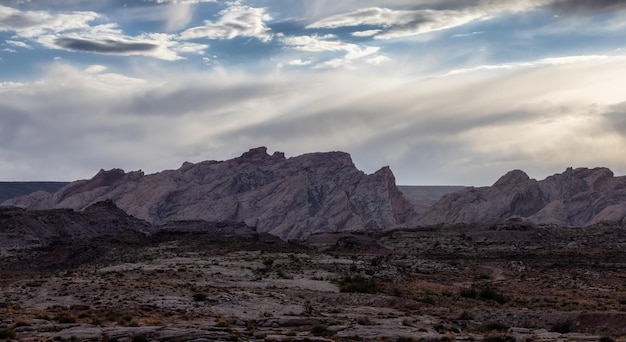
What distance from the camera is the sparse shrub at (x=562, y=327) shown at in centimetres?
3970

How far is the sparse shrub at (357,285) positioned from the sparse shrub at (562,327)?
20.9 m

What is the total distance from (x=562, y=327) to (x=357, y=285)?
23506 mm

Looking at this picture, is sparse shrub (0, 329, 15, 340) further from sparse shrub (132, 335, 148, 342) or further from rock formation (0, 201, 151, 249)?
rock formation (0, 201, 151, 249)

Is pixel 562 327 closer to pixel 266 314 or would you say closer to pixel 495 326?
pixel 495 326

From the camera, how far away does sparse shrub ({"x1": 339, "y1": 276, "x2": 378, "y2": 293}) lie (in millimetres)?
60281

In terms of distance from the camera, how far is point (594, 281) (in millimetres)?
74375

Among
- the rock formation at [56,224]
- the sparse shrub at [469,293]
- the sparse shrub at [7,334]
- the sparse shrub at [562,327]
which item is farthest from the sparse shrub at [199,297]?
the rock formation at [56,224]

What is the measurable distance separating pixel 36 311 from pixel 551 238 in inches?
4476

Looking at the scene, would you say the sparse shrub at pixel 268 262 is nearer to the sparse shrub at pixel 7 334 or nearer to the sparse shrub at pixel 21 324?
the sparse shrub at pixel 21 324

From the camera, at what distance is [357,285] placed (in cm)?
6156

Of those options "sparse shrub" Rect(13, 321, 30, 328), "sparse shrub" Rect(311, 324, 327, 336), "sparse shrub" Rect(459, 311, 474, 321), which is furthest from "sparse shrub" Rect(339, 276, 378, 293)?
"sparse shrub" Rect(13, 321, 30, 328)

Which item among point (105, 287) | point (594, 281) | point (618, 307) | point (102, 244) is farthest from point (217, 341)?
point (102, 244)

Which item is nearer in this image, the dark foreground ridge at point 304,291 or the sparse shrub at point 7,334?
the sparse shrub at point 7,334

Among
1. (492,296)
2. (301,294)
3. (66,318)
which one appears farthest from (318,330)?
(492,296)
